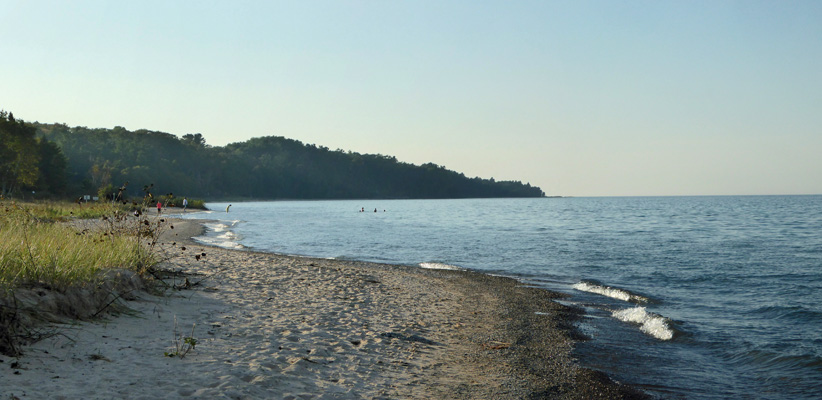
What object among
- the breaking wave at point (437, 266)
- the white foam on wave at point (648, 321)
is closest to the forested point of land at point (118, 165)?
the breaking wave at point (437, 266)

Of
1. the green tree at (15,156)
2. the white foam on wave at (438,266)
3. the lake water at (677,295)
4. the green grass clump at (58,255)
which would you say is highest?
the green tree at (15,156)

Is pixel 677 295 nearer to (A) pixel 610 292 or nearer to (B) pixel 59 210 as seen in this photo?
(A) pixel 610 292

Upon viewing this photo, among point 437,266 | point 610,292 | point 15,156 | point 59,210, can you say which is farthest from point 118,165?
point 610,292

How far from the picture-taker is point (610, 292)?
52.2 ft

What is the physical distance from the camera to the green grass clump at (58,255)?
7.30 meters

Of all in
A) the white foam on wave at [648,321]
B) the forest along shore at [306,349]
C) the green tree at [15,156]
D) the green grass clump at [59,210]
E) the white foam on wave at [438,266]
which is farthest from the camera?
the green tree at [15,156]

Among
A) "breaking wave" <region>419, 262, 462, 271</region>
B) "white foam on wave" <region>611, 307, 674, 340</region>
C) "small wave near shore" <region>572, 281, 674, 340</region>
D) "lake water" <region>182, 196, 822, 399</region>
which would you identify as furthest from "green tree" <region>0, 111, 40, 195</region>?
"white foam on wave" <region>611, 307, 674, 340</region>

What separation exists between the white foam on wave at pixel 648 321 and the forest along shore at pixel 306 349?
46.3 inches

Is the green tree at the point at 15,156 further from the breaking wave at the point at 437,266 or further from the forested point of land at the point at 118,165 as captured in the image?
the breaking wave at the point at 437,266

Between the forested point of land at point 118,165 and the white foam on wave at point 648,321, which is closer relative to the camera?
the white foam on wave at point 648,321

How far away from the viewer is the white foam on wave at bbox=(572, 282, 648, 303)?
593 inches

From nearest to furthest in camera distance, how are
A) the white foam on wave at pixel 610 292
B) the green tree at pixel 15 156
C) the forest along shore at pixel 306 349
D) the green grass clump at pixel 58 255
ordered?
the forest along shore at pixel 306 349 < the green grass clump at pixel 58 255 < the white foam on wave at pixel 610 292 < the green tree at pixel 15 156

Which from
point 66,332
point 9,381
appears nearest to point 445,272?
point 66,332

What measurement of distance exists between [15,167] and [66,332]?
57.6 m
